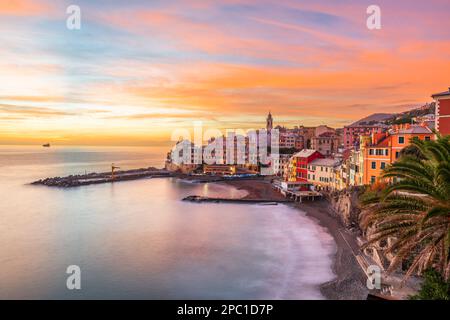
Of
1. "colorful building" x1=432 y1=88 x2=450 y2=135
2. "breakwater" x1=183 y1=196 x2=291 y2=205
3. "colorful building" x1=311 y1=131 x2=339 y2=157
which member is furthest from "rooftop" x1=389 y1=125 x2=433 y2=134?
"colorful building" x1=311 y1=131 x2=339 y2=157

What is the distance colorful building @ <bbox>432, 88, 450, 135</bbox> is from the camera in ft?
76.5

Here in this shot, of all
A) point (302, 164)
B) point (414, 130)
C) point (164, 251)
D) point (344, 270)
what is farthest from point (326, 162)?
point (344, 270)

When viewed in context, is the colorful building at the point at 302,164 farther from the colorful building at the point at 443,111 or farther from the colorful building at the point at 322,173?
the colorful building at the point at 443,111

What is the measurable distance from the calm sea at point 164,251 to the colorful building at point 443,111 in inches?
428

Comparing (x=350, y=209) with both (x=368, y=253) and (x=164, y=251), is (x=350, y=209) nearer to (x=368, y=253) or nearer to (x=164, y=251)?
(x=368, y=253)

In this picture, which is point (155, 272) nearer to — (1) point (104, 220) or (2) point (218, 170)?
(1) point (104, 220)

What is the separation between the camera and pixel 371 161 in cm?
3759

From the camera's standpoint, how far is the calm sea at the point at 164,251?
829 inches

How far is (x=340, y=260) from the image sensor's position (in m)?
24.2

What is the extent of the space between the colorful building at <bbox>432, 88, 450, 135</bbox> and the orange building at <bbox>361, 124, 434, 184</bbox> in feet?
30.4

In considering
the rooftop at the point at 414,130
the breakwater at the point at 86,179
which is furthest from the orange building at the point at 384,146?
the breakwater at the point at 86,179

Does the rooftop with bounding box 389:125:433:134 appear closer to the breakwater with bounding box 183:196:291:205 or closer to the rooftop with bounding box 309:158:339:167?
the rooftop with bounding box 309:158:339:167

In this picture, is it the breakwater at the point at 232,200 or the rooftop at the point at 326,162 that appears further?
the rooftop at the point at 326,162
